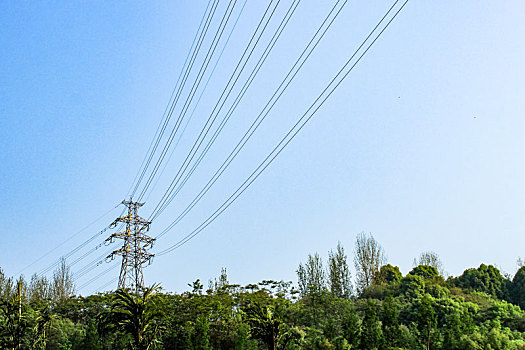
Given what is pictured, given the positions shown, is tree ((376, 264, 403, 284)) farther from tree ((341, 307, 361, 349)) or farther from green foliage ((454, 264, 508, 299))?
tree ((341, 307, 361, 349))

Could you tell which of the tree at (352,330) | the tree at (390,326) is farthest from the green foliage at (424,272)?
the tree at (352,330)

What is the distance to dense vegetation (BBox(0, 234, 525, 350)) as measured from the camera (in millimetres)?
23938

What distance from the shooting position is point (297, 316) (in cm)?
3275

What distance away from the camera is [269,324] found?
23016mm

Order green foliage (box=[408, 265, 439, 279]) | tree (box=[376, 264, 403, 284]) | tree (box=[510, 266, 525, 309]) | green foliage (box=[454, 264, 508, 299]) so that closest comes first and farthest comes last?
tree (box=[510, 266, 525, 309])
green foliage (box=[454, 264, 508, 299])
green foliage (box=[408, 265, 439, 279])
tree (box=[376, 264, 403, 284])

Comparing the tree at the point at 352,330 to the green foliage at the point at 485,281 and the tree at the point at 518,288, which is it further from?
the tree at the point at 518,288

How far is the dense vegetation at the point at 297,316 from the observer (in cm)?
2394

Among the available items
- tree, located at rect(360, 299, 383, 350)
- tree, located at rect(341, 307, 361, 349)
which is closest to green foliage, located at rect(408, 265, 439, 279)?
tree, located at rect(360, 299, 383, 350)

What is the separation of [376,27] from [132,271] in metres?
25.8

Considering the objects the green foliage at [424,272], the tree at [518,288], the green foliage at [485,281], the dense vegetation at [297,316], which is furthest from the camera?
the green foliage at [424,272]

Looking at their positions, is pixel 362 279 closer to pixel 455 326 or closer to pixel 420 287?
pixel 420 287

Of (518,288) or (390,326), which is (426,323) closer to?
(390,326)

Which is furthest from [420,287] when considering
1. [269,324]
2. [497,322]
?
[269,324]

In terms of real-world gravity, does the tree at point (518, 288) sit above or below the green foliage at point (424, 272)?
below
